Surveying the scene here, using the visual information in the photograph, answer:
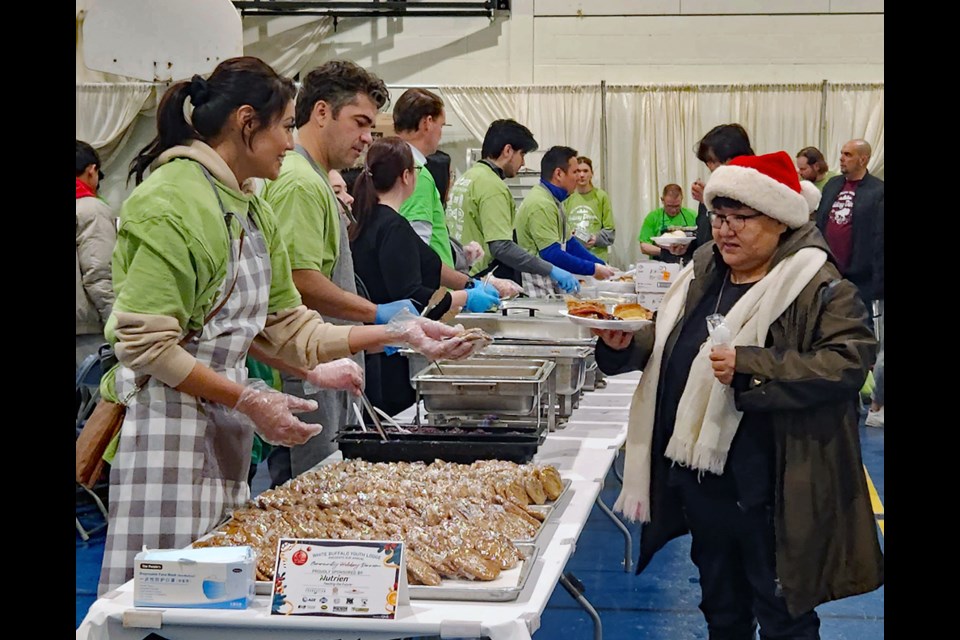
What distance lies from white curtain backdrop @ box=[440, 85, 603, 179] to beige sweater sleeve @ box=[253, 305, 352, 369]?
9.28 meters

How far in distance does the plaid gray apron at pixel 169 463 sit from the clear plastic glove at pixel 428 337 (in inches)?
17.8

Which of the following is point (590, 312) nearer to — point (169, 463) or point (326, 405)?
point (326, 405)

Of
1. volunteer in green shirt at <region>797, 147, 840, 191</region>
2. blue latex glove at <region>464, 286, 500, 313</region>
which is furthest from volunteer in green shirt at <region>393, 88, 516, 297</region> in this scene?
volunteer in green shirt at <region>797, 147, 840, 191</region>

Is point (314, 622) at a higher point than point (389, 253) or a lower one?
lower

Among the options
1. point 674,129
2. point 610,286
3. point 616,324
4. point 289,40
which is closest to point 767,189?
point 616,324

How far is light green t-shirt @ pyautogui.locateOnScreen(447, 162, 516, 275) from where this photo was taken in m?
5.83

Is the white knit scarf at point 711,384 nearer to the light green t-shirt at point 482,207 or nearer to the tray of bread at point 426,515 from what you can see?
the tray of bread at point 426,515

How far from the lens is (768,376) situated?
2.47 m

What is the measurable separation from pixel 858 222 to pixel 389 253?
4.66m

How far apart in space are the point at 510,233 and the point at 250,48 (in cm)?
677

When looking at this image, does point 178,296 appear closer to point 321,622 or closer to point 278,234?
point 278,234

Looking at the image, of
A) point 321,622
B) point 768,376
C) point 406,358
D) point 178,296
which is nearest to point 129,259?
point 178,296

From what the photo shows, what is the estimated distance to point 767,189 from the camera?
2.60 metres

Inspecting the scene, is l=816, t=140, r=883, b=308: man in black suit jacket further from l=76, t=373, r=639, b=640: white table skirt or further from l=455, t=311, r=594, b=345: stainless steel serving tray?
l=76, t=373, r=639, b=640: white table skirt
